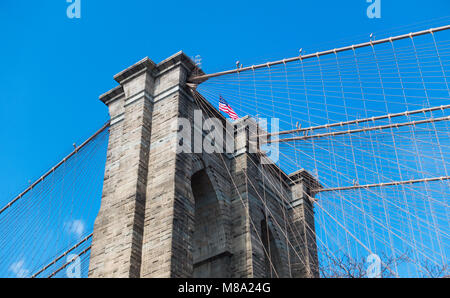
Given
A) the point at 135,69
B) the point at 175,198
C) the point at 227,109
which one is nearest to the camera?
the point at 175,198

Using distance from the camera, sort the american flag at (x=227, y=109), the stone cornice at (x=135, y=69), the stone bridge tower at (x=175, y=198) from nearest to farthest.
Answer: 1. the stone bridge tower at (x=175, y=198)
2. the stone cornice at (x=135, y=69)
3. the american flag at (x=227, y=109)

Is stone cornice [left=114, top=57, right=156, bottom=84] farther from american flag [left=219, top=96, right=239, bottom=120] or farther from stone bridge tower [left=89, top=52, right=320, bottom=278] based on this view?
american flag [left=219, top=96, right=239, bottom=120]

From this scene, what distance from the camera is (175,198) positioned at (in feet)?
61.6

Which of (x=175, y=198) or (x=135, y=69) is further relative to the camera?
(x=135, y=69)

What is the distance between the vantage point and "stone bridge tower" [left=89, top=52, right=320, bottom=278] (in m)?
18.3

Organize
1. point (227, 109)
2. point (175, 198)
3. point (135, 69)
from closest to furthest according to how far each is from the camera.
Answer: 1. point (175, 198)
2. point (135, 69)
3. point (227, 109)

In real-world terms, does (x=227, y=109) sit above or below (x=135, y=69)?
above

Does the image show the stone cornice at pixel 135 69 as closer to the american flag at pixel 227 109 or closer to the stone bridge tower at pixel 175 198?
the stone bridge tower at pixel 175 198

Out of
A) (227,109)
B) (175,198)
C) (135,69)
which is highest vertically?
(227,109)

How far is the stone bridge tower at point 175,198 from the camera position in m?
18.3

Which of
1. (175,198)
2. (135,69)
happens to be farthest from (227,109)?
(175,198)

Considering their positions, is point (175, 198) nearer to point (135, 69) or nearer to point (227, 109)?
point (135, 69)

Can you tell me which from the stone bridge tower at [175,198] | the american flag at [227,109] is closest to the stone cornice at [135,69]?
the stone bridge tower at [175,198]
